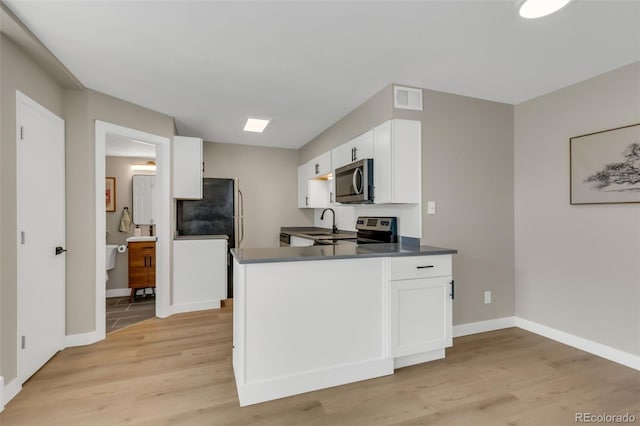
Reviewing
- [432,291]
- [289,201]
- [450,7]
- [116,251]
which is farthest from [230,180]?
[450,7]

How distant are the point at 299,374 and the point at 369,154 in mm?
2073

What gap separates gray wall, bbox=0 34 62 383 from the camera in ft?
6.41

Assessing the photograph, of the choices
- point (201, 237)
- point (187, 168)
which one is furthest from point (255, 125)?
point (201, 237)

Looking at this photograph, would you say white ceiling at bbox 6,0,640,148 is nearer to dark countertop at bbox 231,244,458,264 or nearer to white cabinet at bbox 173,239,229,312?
dark countertop at bbox 231,244,458,264

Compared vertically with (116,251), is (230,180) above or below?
above

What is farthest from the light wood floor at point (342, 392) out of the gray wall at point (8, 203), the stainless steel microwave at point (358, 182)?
the stainless steel microwave at point (358, 182)

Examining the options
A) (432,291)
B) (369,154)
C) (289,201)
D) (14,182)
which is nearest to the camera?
(14,182)

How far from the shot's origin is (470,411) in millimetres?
1885

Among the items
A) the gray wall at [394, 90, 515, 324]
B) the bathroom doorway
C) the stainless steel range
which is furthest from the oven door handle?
the bathroom doorway

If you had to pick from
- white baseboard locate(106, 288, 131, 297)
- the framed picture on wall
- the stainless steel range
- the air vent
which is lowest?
white baseboard locate(106, 288, 131, 297)

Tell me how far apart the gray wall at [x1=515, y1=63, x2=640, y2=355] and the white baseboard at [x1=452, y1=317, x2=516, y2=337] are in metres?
0.15

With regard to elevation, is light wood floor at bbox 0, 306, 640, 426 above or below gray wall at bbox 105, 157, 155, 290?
below

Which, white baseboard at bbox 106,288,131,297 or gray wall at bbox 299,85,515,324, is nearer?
gray wall at bbox 299,85,515,324

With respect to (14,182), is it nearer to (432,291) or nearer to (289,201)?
(432,291)
